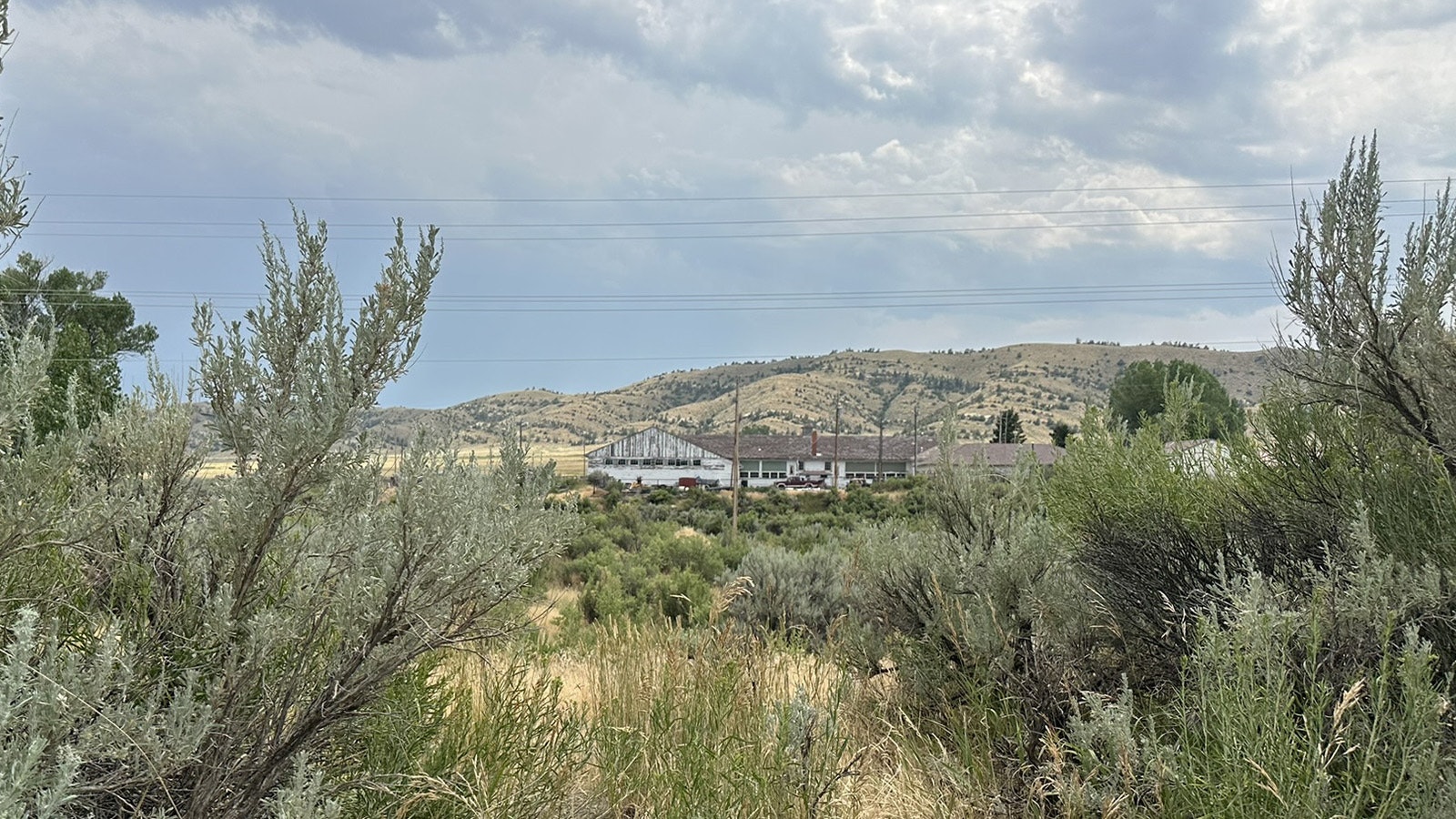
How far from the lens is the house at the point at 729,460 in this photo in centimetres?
8819

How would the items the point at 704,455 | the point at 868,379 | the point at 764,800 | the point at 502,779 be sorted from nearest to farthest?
the point at 764,800
the point at 502,779
the point at 704,455
the point at 868,379

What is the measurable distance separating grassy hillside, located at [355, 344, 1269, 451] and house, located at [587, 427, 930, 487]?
30527 mm

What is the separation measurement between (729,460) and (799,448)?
877 cm

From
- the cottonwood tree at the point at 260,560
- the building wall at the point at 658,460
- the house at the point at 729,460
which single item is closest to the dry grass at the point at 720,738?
the cottonwood tree at the point at 260,560

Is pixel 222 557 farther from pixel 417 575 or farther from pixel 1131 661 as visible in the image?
pixel 1131 661

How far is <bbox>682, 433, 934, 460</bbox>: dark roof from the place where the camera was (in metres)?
90.6

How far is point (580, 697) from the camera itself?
5414 mm

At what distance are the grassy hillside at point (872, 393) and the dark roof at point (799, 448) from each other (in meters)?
27.6

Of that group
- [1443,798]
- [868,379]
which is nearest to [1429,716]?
[1443,798]

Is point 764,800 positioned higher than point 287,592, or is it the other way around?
point 287,592

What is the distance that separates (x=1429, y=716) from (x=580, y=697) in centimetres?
415

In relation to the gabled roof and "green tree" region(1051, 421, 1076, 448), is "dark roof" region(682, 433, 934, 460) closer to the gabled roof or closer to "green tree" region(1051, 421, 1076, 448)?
the gabled roof

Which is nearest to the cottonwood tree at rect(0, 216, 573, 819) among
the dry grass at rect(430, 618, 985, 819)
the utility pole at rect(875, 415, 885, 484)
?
the dry grass at rect(430, 618, 985, 819)

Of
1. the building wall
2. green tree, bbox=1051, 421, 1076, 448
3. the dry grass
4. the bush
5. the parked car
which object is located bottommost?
the parked car
